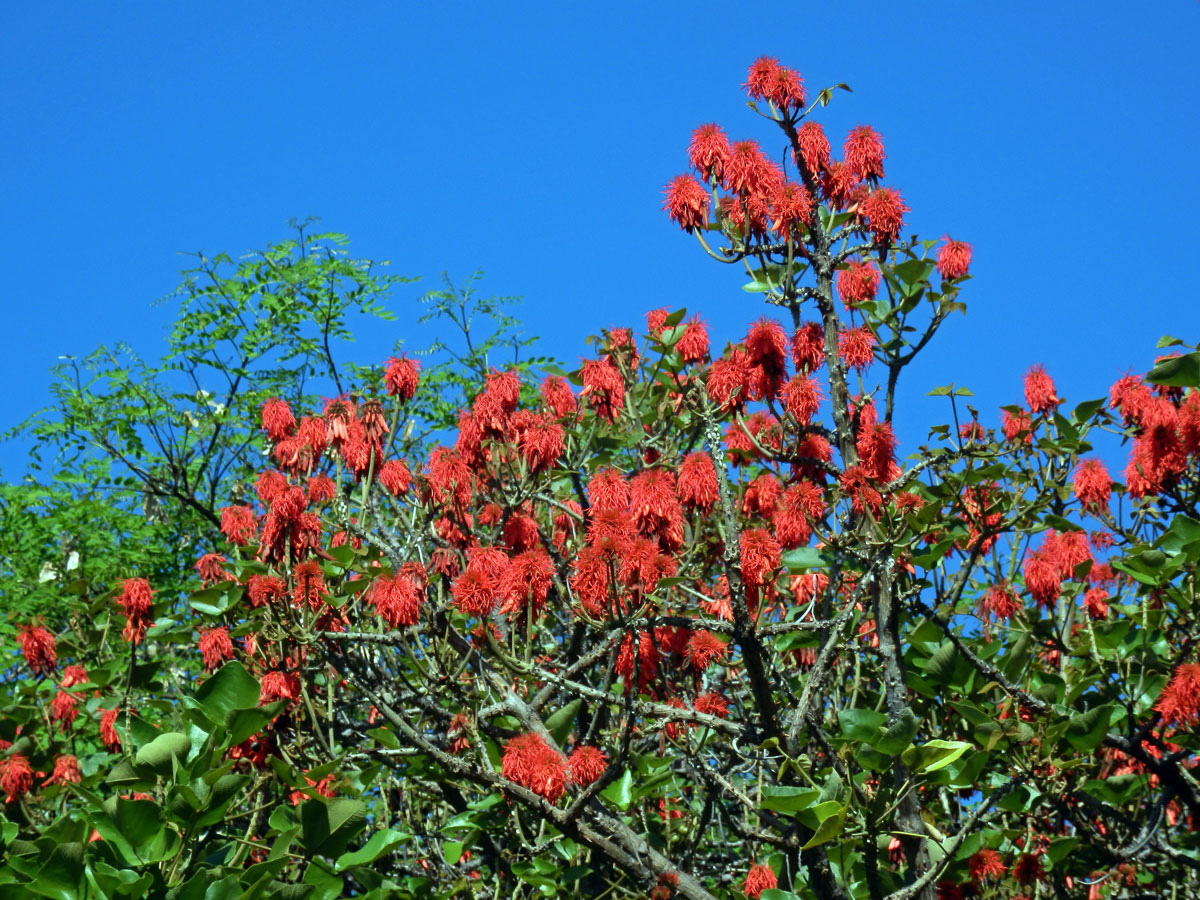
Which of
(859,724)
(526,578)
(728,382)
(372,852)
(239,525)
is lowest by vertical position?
(372,852)

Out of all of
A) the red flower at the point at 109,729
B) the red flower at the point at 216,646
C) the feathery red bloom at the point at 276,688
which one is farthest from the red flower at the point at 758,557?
the red flower at the point at 109,729

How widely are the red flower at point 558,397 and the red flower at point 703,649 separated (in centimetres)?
261

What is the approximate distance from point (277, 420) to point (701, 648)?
134 inches

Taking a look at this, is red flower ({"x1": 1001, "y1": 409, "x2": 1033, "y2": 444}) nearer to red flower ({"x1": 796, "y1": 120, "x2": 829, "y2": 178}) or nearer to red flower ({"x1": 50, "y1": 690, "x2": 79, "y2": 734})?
red flower ({"x1": 796, "y1": 120, "x2": 829, "y2": 178})

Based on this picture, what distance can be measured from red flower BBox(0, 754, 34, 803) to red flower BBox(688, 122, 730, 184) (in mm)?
5260

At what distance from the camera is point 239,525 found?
27.8 feet

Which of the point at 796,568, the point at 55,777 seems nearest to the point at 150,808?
the point at 796,568

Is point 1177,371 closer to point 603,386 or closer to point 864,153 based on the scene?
point 864,153

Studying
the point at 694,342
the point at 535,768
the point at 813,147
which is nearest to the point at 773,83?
the point at 813,147

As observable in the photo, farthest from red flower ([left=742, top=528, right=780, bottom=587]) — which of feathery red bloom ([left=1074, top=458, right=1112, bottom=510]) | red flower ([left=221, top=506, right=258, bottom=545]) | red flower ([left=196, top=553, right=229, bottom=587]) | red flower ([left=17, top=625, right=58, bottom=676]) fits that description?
red flower ([left=17, top=625, right=58, bottom=676])

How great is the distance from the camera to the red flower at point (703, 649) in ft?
22.0

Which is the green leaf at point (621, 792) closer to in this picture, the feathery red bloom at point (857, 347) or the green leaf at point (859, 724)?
the green leaf at point (859, 724)

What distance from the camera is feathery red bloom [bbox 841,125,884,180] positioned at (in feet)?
23.2

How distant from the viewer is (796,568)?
6.43m
